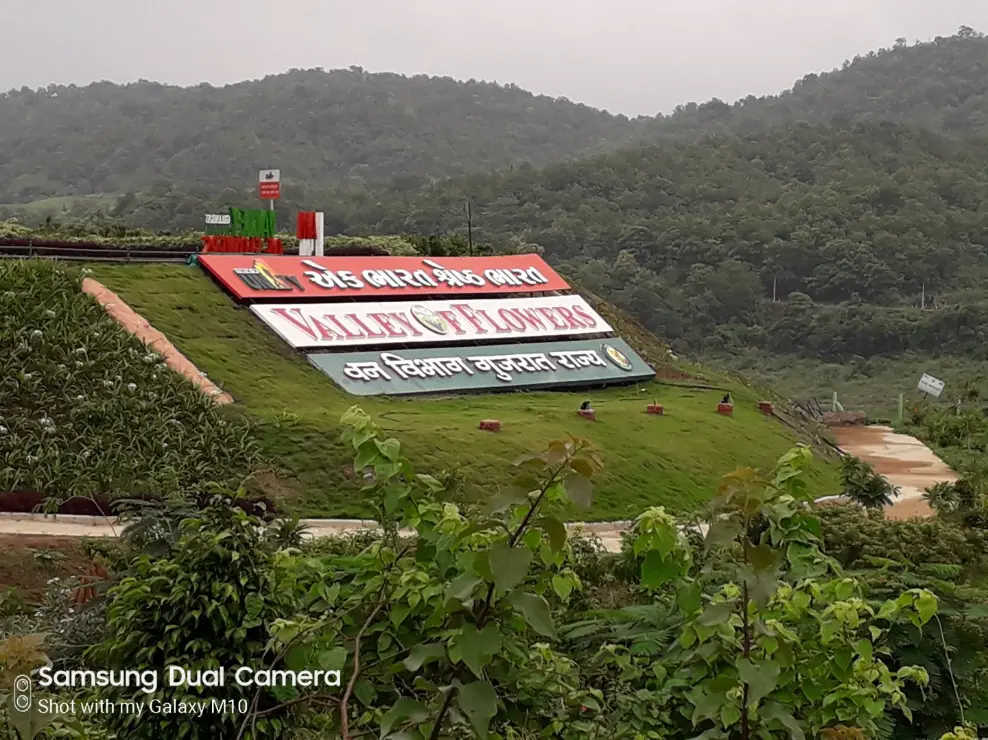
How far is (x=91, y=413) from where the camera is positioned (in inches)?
590

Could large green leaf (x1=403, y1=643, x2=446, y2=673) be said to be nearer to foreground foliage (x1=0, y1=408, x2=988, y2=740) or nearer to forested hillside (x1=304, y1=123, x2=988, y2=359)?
foreground foliage (x1=0, y1=408, x2=988, y2=740)

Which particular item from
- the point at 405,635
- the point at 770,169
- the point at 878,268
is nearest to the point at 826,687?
the point at 405,635

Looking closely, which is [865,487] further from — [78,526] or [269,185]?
[269,185]

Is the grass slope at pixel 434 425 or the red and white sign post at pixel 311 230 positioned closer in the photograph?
the grass slope at pixel 434 425

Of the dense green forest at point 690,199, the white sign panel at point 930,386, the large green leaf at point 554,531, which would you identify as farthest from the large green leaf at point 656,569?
the dense green forest at point 690,199

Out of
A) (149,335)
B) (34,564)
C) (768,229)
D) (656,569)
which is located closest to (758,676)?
(656,569)

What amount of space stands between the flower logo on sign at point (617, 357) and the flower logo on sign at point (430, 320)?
4.02 m

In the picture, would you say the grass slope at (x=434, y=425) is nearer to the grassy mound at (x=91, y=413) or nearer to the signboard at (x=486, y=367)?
the signboard at (x=486, y=367)

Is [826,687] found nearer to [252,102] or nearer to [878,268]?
[878,268]

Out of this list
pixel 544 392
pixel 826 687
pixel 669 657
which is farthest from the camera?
pixel 544 392

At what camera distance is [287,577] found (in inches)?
180

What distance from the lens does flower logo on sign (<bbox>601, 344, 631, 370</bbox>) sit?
80.5ft

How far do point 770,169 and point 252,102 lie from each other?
191ft

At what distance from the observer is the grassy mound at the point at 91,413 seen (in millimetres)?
14094
